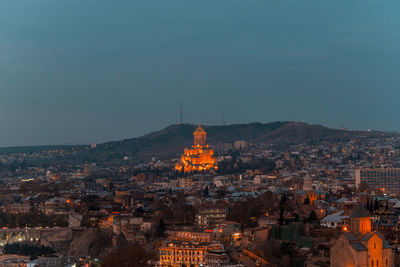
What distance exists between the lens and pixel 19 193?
81.9 metres

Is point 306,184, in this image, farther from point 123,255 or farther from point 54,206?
point 123,255

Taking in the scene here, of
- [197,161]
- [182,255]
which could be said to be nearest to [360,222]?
[182,255]

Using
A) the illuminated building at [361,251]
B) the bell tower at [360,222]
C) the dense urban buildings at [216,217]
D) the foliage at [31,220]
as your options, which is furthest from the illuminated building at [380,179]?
the illuminated building at [361,251]

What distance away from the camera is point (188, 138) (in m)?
176

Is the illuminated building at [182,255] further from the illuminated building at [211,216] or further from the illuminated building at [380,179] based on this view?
the illuminated building at [380,179]

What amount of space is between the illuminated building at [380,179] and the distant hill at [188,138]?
65122mm

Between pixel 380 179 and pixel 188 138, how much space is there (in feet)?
354

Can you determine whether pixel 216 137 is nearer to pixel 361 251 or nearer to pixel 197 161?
pixel 197 161

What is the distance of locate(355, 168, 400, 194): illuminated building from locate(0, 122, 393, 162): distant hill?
65.1m

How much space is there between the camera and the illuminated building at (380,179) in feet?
223

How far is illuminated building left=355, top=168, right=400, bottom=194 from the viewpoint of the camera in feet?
223

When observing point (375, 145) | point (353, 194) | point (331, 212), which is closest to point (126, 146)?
point (375, 145)

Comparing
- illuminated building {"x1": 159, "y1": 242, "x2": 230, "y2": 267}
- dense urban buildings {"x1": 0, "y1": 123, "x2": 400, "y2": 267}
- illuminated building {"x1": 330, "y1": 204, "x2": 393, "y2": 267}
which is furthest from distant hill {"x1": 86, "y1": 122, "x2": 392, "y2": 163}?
illuminated building {"x1": 330, "y1": 204, "x2": 393, "y2": 267}

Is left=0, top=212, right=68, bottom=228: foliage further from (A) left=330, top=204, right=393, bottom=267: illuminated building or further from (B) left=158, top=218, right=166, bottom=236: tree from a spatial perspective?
(A) left=330, top=204, right=393, bottom=267: illuminated building
